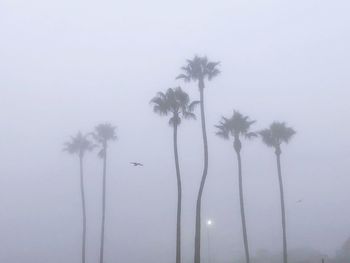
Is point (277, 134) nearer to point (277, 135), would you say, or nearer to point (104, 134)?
point (277, 135)

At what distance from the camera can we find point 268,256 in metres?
84.0

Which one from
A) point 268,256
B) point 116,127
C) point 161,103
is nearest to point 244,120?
point 161,103

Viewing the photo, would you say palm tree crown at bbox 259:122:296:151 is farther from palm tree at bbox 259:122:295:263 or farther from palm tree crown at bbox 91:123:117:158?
palm tree crown at bbox 91:123:117:158

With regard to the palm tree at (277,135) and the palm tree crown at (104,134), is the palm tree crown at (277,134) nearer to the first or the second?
the palm tree at (277,135)

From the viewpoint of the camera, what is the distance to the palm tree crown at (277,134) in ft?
163

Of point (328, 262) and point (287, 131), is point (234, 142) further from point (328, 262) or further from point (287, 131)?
point (328, 262)

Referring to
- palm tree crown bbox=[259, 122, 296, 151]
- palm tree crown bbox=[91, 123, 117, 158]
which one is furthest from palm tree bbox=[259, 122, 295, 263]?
palm tree crown bbox=[91, 123, 117, 158]

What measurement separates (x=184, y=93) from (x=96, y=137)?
2189 cm

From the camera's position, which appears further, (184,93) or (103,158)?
(103,158)

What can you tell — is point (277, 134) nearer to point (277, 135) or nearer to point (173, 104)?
point (277, 135)

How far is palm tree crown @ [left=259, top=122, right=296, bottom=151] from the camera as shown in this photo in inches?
1956

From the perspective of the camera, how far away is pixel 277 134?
163ft

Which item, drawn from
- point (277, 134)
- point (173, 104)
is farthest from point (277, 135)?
point (173, 104)

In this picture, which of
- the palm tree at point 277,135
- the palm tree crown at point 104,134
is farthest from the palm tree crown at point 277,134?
the palm tree crown at point 104,134
